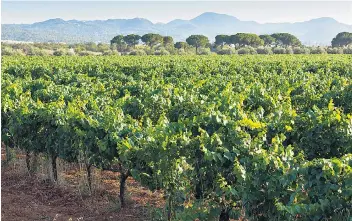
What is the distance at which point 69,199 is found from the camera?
326 inches

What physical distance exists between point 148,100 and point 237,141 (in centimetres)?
422

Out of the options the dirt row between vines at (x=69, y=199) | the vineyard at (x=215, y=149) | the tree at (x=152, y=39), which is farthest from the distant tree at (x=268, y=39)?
the dirt row between vines at (x=69, y=199)

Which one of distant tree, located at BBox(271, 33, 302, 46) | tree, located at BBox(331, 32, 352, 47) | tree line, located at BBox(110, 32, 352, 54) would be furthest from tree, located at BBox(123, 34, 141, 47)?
tree, located at BBox(331, 32, 352, 47)

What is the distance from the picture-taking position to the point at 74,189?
345 inches

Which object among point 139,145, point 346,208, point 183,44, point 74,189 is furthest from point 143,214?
point 183,44

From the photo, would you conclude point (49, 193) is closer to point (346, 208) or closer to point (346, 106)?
point (346, 208)

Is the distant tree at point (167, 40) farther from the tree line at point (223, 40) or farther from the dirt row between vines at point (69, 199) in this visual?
the dirt row between vines at point (69, 199)

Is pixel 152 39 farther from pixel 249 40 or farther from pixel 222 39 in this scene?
pixel 249 40

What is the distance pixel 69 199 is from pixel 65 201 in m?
0.08

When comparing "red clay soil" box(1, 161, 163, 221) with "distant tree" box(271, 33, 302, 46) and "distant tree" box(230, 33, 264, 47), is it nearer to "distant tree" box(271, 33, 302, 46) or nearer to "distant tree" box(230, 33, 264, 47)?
"distant tree" box(230, 33, 264, 47)

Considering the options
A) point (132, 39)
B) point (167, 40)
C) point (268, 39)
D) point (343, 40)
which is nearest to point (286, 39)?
point (268, 39)

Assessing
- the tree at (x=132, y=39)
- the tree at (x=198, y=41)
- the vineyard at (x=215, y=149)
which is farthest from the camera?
the tree at (x=132, y=39)

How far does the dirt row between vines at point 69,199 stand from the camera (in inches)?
298

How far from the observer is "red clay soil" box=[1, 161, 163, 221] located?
7531 millimetres
